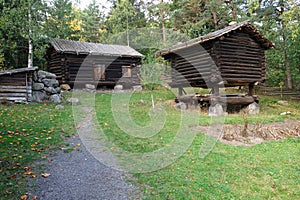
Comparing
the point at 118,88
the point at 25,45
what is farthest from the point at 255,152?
the point at 25,45

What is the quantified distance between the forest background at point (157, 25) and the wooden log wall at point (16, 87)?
5.54 metres

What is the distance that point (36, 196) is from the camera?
4.18m

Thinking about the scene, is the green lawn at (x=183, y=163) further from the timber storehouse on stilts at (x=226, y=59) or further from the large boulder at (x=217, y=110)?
the timber storehouse on stilts at (x=226, y=59)

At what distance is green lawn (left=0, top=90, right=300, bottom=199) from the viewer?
4.73m

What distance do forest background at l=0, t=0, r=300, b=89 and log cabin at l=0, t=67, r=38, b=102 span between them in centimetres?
550

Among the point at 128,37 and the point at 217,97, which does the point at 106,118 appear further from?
the point at 128,37

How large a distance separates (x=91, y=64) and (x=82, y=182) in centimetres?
1717

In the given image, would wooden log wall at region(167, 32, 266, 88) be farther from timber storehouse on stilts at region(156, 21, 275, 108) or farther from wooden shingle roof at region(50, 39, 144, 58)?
wooden shingle roof at region(50, 39, 144, 58)

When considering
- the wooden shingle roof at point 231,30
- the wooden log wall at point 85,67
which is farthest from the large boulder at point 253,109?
the wooden log wall at point 85,67

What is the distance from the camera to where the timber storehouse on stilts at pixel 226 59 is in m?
12.6

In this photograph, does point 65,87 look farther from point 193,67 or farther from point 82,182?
point 82,182

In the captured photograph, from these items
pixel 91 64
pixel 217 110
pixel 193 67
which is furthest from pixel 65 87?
pixel 217 110

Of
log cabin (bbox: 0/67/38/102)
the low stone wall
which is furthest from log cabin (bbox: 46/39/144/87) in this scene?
log cabin (bbox: 0/67/38/102)

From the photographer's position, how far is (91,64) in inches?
826
